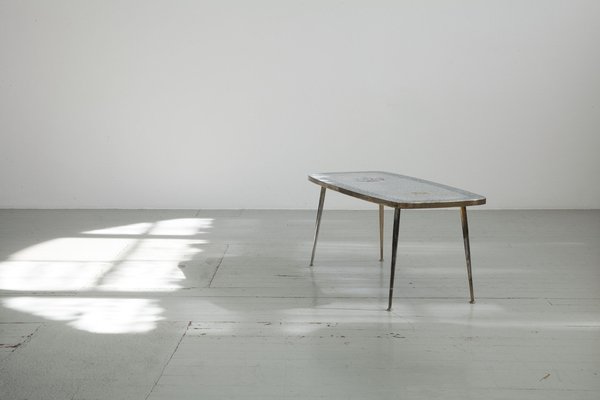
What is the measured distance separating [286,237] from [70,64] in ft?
7.84

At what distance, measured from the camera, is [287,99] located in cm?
607

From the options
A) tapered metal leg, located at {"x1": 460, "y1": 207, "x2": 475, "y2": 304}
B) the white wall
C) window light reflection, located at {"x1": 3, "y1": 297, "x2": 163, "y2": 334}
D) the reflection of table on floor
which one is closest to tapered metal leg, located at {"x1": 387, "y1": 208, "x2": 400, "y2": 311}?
the reflection of table on floor

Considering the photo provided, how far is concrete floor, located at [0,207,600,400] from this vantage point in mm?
2670

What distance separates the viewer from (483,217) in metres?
5.81

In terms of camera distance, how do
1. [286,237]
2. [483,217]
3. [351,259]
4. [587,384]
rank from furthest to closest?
[483,217] < [286,237] < [351,259] < [587,384]

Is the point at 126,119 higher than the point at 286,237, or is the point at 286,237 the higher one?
the point at 126,119

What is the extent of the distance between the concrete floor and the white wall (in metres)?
0.75

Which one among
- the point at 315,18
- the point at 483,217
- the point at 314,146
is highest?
the point at 315,18

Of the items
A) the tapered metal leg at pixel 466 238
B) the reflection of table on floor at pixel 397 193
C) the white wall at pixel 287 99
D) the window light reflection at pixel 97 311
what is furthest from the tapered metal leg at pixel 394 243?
the white wall at pixel 287 99

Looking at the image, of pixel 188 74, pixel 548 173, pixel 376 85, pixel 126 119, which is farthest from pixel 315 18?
pixel 548 173

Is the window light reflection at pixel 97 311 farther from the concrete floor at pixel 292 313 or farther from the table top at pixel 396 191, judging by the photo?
the table top at pixel 396 191

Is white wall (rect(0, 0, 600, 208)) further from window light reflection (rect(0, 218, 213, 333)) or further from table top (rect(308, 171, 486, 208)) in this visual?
table top (rect(308, 171, 486, 208))

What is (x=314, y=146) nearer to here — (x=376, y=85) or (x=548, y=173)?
(x=376, y=85)

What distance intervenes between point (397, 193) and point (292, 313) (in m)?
0.75
